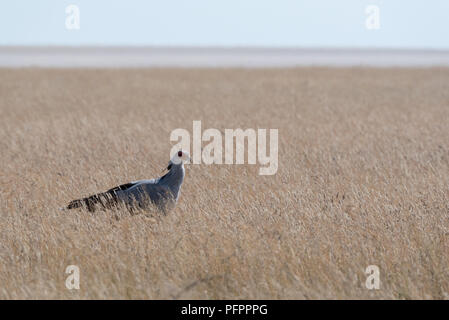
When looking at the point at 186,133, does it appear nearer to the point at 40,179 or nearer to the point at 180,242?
the point at 40,179

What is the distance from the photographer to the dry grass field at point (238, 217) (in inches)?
182

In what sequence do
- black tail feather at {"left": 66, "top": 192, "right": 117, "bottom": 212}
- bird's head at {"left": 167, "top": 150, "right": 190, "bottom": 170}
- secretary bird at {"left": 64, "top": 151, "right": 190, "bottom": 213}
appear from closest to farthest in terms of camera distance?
bird's head at {"left": 167, "top": 150, "right": 190, "bottom": 170} → secretary bird at {"left": 64, "top": 151, "right": 190, "bottom": 213} → black tail feather at {"left": 66, "top": 192, "right": 117, "bottom": 212}

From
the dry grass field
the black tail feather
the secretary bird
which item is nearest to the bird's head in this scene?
the secretary bird

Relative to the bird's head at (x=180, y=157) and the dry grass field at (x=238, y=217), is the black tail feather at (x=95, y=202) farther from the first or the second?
the bird's head at (x=180, y=157)

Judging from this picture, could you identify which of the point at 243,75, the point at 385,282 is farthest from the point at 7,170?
the point at 243,75

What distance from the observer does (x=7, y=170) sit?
29.6 feet

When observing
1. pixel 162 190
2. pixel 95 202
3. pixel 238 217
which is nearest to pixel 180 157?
pixel 162 190

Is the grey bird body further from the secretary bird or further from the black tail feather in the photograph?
the black tail feather

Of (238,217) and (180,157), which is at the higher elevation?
(180,157)

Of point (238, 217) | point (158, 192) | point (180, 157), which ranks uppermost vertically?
point (180, 157)

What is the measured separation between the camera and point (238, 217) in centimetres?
616

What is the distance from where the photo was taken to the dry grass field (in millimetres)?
4613

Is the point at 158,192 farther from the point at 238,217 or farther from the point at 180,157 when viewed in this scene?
the point at 238,217

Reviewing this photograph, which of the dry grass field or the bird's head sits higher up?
the bird's head
